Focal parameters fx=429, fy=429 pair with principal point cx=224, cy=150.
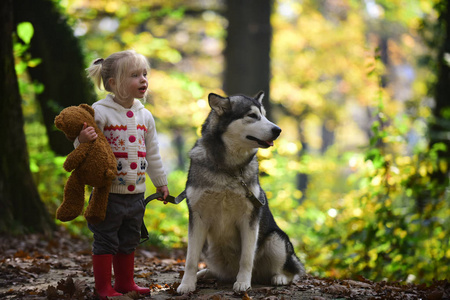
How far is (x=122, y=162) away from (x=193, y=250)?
3.22ft

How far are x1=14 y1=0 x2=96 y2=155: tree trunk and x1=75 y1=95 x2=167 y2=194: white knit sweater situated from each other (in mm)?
3953

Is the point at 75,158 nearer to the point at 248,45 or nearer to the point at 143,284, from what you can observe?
the point at 143,284

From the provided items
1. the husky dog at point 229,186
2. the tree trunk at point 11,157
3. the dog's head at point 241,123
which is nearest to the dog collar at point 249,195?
the husky dog at point 229,186

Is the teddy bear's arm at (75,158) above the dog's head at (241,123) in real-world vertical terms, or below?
below

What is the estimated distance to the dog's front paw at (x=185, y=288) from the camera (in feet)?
11.5

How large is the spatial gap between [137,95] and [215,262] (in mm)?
1732

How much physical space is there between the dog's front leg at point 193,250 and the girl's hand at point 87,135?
3.63 ft

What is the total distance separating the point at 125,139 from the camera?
128 inches

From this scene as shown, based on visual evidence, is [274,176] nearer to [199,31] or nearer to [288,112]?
[288,112]

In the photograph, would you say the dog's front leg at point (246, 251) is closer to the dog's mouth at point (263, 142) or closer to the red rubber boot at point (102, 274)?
the dog's mouth at point (263, 142)

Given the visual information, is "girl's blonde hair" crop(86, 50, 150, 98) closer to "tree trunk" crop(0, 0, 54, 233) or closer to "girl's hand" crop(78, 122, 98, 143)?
"girl's hand" crop(78, 122, 98, 143)

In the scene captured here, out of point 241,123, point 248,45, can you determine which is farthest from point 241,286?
point 248,45

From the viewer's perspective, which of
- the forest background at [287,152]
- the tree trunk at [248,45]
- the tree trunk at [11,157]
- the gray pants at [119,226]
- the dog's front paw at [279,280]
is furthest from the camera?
the tree trunk at [248,45]

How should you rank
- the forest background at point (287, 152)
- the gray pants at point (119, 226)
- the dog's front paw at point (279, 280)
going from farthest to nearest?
1. the forest background at point (287, 152)
2. the dog's front paw at point (279, 280)
3. the gray pants at point (119, 226)
